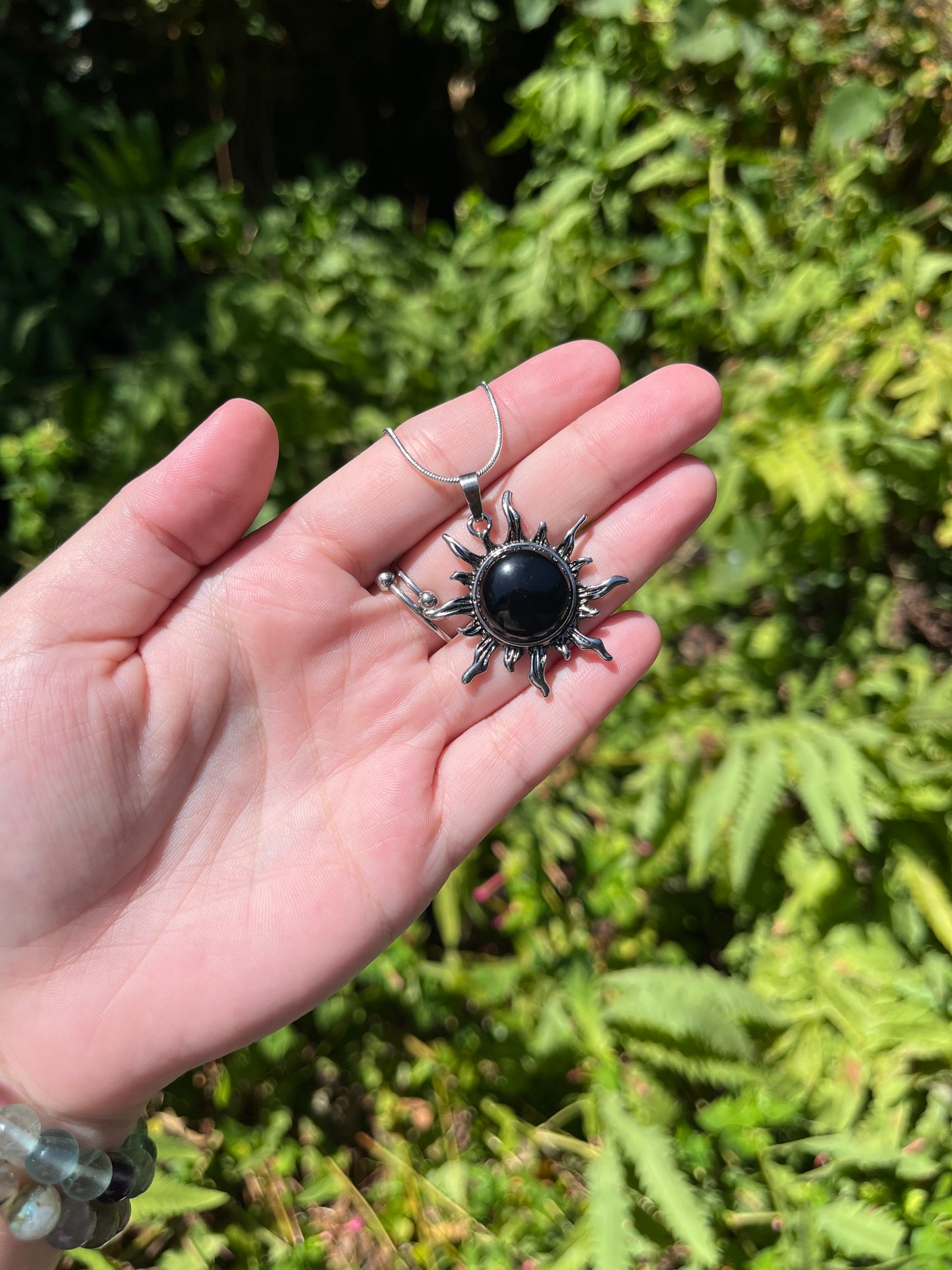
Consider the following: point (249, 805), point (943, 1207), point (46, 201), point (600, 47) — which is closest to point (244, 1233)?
point (249, 805)

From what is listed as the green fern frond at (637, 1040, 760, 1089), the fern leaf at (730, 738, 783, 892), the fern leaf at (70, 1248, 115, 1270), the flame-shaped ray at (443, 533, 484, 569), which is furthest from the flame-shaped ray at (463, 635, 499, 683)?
the fern leaf at (70, 1248, 115, 1270)

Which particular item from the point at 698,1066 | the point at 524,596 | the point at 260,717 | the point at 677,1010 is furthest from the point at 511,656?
the point at 698,1066

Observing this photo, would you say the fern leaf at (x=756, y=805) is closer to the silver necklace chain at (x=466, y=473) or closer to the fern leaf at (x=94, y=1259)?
the silver necklace chain at (x=466, y=473)

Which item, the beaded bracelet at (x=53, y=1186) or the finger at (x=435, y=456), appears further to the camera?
the finger at (x=435, y=456)

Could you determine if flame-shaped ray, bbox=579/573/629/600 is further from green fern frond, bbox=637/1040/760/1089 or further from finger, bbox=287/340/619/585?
green fern frond, bbox=637/1040/760/1089

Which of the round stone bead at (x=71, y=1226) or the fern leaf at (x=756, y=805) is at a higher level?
the round stone bead at (x=71, y=1226)

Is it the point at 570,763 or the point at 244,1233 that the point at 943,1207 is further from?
the point at 244,1233

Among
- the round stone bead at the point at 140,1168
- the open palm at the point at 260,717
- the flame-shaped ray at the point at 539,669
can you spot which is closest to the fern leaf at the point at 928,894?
the open palm at the point at 260,717
